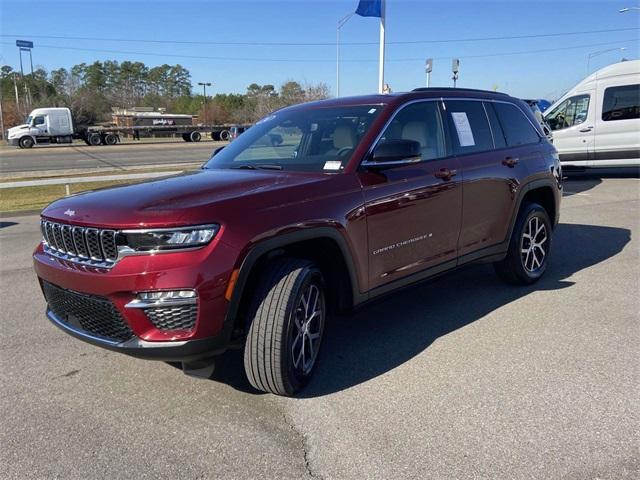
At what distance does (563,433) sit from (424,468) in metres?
0.85

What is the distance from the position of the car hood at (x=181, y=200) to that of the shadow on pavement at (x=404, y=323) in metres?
1.06

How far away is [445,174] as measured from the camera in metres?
4.25

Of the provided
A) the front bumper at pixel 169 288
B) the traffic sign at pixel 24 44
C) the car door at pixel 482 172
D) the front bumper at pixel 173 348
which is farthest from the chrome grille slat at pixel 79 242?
the traffic sign at pixel 24 44

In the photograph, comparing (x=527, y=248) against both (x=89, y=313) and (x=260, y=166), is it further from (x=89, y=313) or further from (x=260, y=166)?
(x=89, y=313)

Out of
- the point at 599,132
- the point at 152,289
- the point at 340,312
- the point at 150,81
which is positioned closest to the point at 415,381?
the point at 340,312

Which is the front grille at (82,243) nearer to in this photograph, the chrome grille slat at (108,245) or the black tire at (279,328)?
the chrome grille slat at (108,245)

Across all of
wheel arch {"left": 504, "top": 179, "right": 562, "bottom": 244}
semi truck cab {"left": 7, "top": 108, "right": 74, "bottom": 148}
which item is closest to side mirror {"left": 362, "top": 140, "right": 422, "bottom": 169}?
wheel arch {"left": 504, "top": 179, "right": 562, "bottom": 244}

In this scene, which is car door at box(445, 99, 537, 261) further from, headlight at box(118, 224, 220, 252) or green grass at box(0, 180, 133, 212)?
green grass at box(0, 180, 133, 212)

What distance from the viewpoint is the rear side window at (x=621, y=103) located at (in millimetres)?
12961

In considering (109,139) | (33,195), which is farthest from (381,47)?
(109,139)

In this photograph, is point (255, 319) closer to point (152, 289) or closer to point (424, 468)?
point (152, 289)

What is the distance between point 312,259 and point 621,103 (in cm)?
1272

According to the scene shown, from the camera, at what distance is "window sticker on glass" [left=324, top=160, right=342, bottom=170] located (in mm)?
3615

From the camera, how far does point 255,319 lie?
9.92ft
